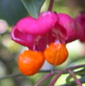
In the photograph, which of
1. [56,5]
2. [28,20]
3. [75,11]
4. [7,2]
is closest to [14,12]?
[7,2]

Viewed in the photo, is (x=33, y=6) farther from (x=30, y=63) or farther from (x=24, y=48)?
(x=24, y=48)

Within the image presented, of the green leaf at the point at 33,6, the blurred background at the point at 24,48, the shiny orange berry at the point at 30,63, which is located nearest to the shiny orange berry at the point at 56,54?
the shiny orange berry at the point at 30,63

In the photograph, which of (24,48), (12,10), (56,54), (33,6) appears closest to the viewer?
(33,6)

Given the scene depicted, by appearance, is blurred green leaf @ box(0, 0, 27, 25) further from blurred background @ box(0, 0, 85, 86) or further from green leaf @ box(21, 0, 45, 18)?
blurred background @ box(0, 0, 85, 86)

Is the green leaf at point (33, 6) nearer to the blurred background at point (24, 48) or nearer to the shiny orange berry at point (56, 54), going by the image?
the shiny orange berry at point (56, 54)

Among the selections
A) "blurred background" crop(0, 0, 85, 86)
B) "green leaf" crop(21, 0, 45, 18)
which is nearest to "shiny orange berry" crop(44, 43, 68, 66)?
"green leaf" crop(21, 0, 45, 18)

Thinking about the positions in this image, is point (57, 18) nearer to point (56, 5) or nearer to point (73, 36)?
point (73, 36)

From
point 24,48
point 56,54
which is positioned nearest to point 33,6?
point 56,54
